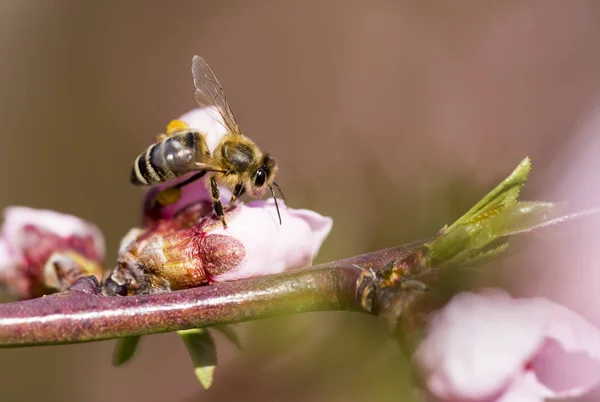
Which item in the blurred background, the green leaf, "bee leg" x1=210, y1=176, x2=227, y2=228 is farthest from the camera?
the blurred background

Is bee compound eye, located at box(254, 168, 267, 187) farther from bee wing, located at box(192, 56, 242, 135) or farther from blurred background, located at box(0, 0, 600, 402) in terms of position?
blurred background, located at box(0, 0, 600, 402)

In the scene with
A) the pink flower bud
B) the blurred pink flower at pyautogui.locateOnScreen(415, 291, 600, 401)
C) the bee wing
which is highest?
the bee wing

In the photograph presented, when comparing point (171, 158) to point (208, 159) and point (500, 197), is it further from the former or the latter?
point (500, 197)

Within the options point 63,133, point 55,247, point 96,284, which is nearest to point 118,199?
A: point 63,133

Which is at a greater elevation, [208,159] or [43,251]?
[208,159]

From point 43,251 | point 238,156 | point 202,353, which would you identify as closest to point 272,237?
point 202,353

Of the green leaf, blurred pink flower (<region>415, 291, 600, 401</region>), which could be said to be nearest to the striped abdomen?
the green leaf

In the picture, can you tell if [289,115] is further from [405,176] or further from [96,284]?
[96,284]
